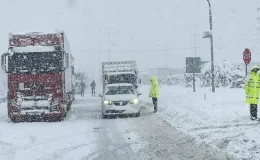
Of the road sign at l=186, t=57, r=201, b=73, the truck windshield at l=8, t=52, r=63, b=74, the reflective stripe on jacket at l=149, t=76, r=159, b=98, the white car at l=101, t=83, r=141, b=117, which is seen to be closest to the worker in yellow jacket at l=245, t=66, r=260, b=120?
the white car at l=101, t=83, r=141, b=117

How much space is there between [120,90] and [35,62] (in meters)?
4.66

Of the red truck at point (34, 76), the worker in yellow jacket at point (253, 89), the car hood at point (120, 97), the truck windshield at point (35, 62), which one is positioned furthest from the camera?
the car hood at point (120, 97)

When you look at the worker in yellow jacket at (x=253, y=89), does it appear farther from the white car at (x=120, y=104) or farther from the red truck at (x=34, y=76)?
the red truck at (x=34, y=76)

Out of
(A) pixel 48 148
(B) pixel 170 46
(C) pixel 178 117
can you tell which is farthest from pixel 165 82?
(A) pixel 48 148

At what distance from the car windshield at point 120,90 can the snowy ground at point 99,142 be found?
4.06 meters

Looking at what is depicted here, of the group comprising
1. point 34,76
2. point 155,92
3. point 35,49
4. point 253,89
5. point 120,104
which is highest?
point 35,49

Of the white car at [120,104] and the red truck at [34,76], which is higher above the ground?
the red truck at [34,76]

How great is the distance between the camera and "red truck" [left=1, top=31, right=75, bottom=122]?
18.6 m

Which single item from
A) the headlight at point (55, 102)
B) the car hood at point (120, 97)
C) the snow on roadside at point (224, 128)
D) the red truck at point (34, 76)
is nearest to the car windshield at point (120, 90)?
the car hood at point (120, 97)

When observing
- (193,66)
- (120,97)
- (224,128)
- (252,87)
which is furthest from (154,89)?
(224,128)

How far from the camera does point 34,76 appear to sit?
1872 centimetres

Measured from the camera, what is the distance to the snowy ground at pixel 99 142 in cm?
1048

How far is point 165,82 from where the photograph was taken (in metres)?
75.9

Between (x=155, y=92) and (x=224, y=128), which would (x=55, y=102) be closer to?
(x=155, y=92)
